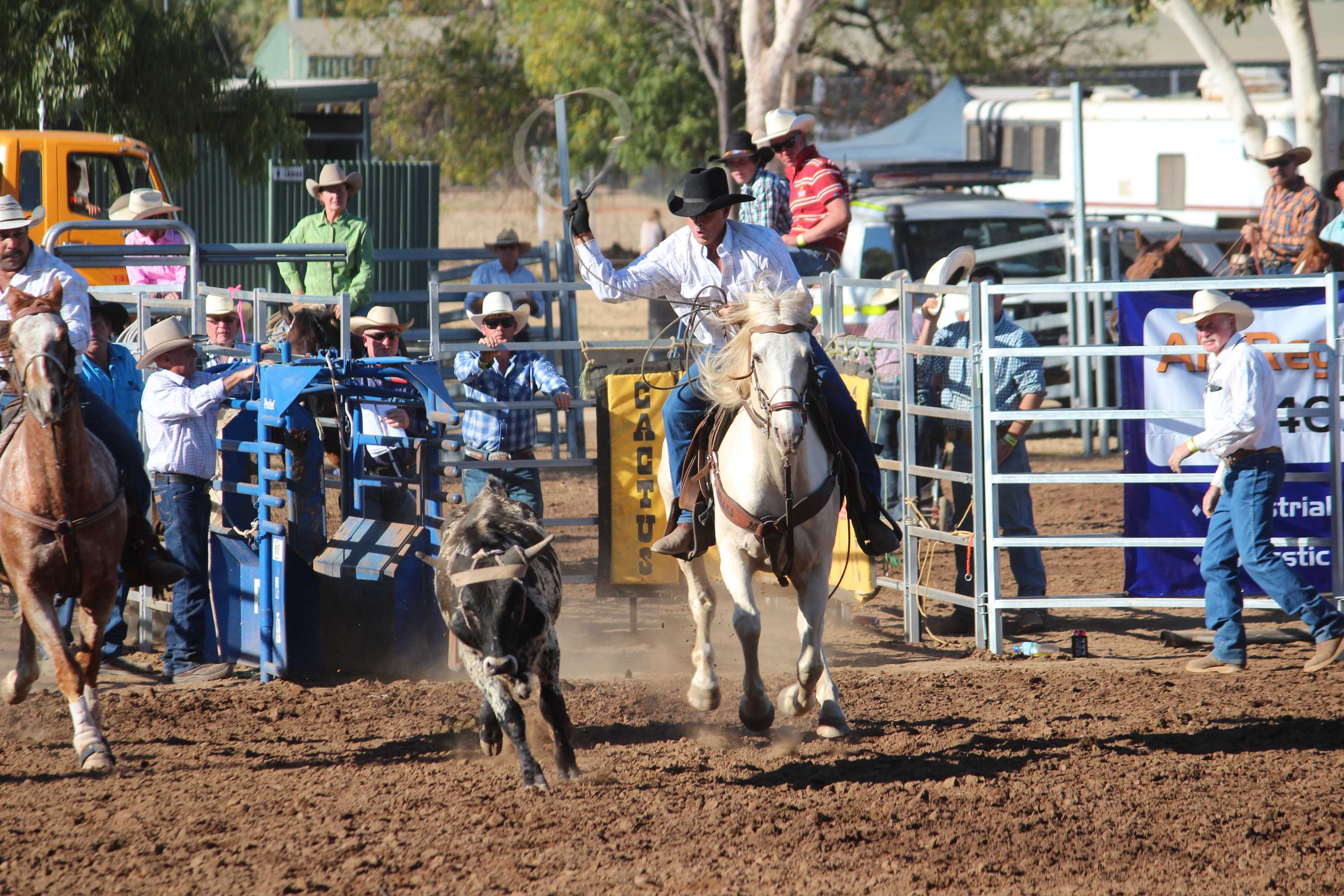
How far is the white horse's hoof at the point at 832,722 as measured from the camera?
642cm

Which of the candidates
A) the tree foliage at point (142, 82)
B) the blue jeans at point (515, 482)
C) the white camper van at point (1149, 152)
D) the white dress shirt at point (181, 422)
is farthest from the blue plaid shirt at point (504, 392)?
the white camper van at point (1149, 152)

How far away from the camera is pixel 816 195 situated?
953cm

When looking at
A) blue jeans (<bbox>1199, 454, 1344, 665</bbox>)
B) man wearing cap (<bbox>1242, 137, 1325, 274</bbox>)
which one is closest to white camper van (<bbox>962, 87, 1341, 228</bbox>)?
man wearing cap (<bbox>1242, 137, 1325, 274</bbox>)

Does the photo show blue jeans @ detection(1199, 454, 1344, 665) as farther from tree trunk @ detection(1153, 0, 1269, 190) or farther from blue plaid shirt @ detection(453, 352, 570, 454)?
tree trunk @ detection(1153, 0, 1269, 190)

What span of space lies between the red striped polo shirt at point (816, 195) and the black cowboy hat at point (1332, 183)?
198 inches

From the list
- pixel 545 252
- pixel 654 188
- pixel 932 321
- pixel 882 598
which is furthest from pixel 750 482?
pixel 654 188

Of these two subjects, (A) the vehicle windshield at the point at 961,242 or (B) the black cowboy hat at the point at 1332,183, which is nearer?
(B) the black cowboy hat at the point at 1332,183

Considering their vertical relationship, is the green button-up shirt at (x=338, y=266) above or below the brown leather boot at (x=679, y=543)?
above

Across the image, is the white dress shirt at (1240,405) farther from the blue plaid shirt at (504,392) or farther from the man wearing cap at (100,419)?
the man wearing cap at (100,419)

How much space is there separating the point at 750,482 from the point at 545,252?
851 cm

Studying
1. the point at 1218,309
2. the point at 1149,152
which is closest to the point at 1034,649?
the point at 1218,309

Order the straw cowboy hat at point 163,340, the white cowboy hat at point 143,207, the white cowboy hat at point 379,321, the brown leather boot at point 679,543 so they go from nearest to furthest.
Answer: the brown leather boot at point 679,543
the straw cowboy hat at point 163,340
the white cowboy hat at point 379,321
the white cowboy hat at point 143,207

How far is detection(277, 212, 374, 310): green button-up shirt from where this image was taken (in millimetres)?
10859

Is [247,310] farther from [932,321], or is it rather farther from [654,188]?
[654,188]
